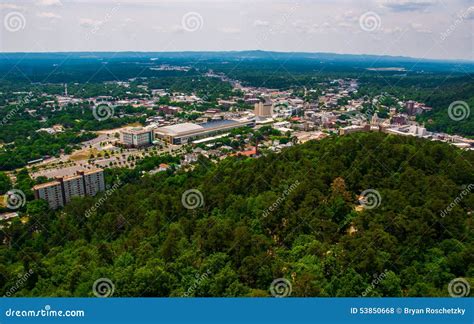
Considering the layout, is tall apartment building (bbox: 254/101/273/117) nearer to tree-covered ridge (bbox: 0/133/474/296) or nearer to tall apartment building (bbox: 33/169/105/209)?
tall apartment building (bbox: 33/169/105/209)

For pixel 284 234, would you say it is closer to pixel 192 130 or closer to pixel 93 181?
pixel 93 181

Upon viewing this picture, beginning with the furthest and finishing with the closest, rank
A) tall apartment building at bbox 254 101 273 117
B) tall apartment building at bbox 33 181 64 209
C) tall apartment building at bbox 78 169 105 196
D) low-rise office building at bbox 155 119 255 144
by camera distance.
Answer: tall apartment building at bbox 254 101 273 117 < low-rise office building at bbox 155 119 255 144 < tall apartment building at bbox 78 169 105 196 < tall apartment building at bbox 33 181 64 209

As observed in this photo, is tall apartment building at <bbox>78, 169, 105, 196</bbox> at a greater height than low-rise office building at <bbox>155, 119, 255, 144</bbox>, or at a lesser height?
greater

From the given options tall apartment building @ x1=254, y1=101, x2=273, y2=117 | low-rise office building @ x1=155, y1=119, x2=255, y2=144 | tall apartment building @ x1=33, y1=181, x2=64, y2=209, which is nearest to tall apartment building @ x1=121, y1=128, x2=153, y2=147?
low-rise office building @ x1=155, y1=119, x2=255, y2=144

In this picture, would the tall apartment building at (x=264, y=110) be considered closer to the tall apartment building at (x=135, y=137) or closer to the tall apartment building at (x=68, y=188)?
the tall apartment building at (x=135, y=137)

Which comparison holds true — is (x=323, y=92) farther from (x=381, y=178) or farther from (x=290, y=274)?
(x=290, y=274)
